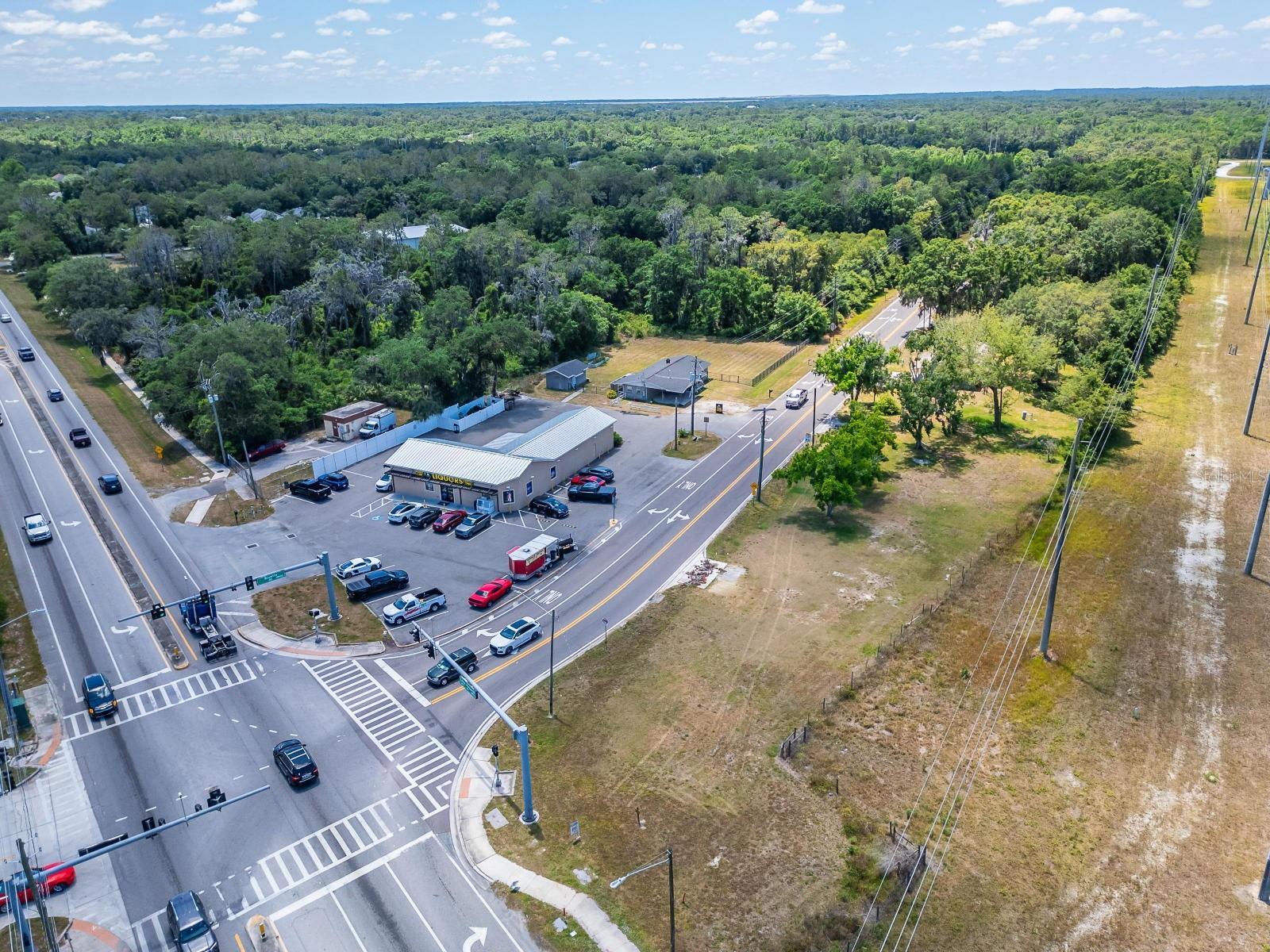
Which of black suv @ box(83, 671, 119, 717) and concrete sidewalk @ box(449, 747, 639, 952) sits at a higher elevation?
black suv @ box(83, 671, 119, 717)

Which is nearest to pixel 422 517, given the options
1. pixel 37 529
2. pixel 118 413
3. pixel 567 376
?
pixel 37 529

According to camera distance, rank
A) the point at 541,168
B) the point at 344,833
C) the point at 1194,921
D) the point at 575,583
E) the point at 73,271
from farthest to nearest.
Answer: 1. the point at 541,168
2. the point at 73,271
3. the point at 575,583
4. the point at 344,833
5. the point at 1194,921

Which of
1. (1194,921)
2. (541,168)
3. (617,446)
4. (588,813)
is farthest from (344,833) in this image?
(541,168)

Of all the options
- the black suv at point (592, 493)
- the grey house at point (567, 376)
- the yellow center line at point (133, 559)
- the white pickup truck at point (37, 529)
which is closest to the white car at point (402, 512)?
the black suv at point (592, 493)

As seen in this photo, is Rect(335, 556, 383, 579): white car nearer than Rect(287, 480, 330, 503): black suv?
Yes

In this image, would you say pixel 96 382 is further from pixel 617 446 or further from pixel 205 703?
pixel 205 703

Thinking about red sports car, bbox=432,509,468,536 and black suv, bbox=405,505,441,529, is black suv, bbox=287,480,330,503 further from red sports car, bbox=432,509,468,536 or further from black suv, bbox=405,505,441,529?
red sports car, bbox=432,509,468,536

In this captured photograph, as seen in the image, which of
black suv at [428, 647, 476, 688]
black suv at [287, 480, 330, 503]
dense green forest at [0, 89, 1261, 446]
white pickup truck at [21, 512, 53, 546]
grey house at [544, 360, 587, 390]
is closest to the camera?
black suv at [428, 647, 476, 688]

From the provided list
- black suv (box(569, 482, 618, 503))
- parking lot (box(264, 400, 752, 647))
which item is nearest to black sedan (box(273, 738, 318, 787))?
parking lot (box(264, 400, 752, 647))
